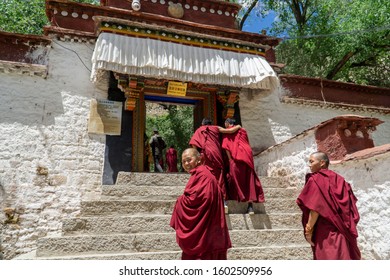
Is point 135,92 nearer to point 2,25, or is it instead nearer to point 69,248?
point 69,248

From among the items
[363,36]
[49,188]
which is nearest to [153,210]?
[49,188]

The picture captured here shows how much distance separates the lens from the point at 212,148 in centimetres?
442

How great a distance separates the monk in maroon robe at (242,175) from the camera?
4293 mm

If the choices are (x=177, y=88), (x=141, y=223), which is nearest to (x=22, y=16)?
(x=177, y=88)

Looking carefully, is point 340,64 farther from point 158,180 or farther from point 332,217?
point 332,217

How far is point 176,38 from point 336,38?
239 inches

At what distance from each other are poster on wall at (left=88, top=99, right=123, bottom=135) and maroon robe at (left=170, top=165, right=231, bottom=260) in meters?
4.23

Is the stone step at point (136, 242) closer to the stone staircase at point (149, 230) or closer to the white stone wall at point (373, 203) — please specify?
the stone staircase at point (149, 230)

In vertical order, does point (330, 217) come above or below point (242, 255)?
above

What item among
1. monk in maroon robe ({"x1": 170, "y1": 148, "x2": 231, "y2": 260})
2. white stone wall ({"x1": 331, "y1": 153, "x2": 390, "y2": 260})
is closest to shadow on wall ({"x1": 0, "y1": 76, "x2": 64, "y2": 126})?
monk in maroon robe ({"x1": 170, "y1": 148, "x2": 231, "y2": 260})

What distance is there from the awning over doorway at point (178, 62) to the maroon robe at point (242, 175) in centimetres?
229

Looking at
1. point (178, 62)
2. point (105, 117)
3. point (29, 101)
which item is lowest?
point (105, 117)

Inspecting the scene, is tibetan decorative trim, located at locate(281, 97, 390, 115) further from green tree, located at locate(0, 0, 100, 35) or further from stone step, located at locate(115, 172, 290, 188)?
green tree, located at locate(0, 0, 100, 35)

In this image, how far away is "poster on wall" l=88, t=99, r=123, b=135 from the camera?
6.31 m
